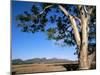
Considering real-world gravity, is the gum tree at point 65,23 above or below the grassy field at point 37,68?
above

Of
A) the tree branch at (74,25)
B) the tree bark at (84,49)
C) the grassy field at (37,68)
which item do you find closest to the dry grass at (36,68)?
the grassy field at (37,68)

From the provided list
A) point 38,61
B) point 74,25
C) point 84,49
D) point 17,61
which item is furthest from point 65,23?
point 17,61

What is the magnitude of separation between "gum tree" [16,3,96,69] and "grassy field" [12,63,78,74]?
0.34 meters

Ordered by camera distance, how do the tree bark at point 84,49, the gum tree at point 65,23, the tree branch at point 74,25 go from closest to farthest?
1. the gum tree at point 65,23
2. the tree branch at point 74,25
3. the tree bark at point 84,49

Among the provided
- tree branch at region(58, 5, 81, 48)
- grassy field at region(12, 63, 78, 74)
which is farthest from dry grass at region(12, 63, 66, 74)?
tree branch at region(58, 5, 81, 48)

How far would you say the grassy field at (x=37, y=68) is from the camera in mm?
3432

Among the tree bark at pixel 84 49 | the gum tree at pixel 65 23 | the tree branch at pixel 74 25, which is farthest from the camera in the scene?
the tree bark at pixel 84 49

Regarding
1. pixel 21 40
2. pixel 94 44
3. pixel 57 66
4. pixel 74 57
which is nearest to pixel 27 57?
pixel 21 40

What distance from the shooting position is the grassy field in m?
3.43

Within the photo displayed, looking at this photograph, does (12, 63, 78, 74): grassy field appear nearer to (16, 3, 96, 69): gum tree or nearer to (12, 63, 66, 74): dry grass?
(12, 63, 66, 74): dry grass

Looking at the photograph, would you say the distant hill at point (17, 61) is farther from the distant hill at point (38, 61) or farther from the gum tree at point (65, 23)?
the gum tree at point (65, 23)

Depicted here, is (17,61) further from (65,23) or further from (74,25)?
(74,25)

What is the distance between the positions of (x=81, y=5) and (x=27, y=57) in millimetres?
1140

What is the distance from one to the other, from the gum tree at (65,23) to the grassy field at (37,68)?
0.34m
